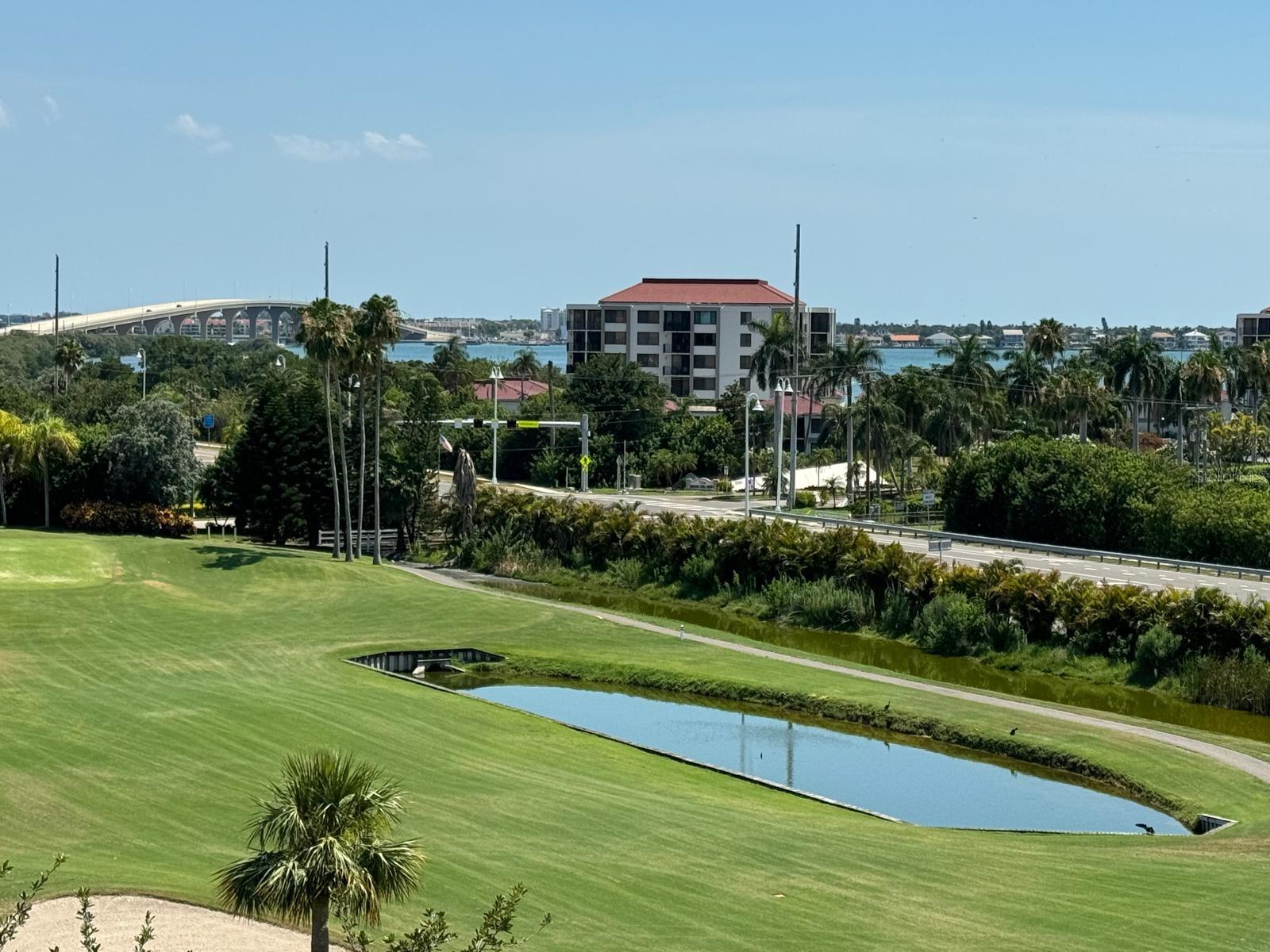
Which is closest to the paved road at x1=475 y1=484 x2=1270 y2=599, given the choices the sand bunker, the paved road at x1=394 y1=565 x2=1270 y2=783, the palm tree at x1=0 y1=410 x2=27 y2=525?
the paved road at x1=394 y1=565 x2=1270 y2=783

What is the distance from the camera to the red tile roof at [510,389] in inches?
5541

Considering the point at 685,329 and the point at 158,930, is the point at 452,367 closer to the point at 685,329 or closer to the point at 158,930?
the point at 685,329

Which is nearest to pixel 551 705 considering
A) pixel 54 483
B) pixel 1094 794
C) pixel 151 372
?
pixel 1094 794

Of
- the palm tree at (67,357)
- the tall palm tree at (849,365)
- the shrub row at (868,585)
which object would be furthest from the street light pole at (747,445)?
the palm tree at (67,357)

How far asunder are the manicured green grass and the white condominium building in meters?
106

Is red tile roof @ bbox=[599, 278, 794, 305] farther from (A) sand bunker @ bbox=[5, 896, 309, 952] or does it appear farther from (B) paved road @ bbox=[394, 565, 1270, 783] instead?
(A) sand bunker @ bbox=[5, 896, 309, 952]

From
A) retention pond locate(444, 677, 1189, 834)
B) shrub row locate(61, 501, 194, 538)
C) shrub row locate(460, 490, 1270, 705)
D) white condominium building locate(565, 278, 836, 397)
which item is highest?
white condominium building locate(565, 278, 836, 397)

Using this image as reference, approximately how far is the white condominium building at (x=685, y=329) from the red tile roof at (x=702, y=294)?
0.26ft

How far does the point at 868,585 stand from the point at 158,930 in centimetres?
4294

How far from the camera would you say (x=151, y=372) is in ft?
585

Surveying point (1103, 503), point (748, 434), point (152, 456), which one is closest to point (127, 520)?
point (152, 456)

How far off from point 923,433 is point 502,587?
140 feet

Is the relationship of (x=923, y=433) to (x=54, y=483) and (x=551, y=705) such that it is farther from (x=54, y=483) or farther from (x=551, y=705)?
(x=551, y=705)

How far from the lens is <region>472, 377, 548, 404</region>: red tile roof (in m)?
141
